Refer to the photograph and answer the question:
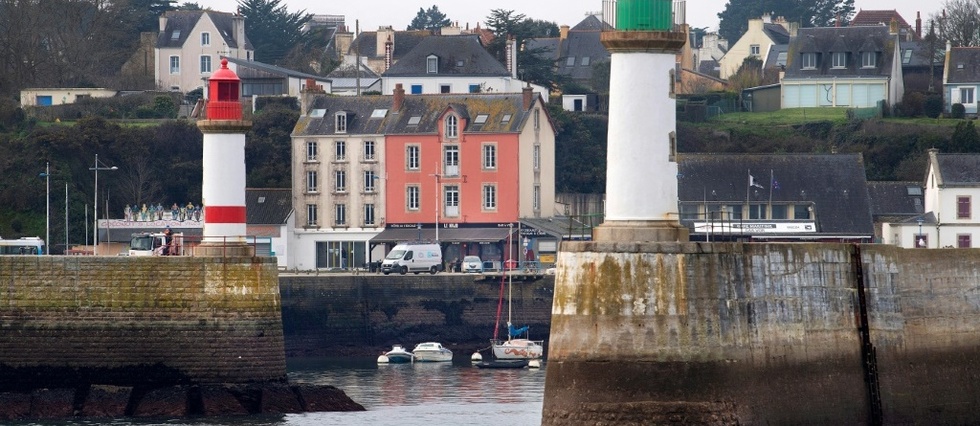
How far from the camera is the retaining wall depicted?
41.3 m

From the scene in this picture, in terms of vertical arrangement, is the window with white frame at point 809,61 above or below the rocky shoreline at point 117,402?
above

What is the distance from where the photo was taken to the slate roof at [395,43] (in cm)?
10744

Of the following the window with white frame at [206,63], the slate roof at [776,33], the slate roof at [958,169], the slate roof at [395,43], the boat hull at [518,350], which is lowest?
the boat hull at [518,350]

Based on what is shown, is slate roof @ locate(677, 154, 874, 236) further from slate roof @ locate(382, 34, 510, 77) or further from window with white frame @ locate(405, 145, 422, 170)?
slate roof @ locate(382, 34, 510, 77)

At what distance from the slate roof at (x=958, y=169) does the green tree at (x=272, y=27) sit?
61269mm

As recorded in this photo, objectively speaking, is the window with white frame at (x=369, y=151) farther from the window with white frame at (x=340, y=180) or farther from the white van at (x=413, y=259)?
the white van at (x=413, y=259)

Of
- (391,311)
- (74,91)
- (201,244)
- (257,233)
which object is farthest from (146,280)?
(74,91)

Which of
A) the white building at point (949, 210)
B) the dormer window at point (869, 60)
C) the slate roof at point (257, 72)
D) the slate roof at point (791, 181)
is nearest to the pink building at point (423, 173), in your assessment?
the slate roof at point (791, 181)

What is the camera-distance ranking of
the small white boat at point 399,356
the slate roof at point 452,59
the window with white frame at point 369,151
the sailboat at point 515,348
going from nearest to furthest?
the sailboat at point 515,348
the small white boat at point 399,356
the window with white frame at point 369,151
the slate roof at point 452,59

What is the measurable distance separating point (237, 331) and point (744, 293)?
1525 cm

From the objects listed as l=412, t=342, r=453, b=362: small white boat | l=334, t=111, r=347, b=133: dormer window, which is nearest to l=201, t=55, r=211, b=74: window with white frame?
l=334, t=111, r=347, b=133: dormer window

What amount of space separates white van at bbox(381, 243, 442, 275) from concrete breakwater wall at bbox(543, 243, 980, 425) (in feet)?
128

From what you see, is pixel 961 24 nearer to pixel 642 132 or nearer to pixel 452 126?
pixel 452 126

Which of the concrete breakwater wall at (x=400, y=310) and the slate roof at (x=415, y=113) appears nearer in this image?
the concrete breakwater wall at (x=400, y=310)
